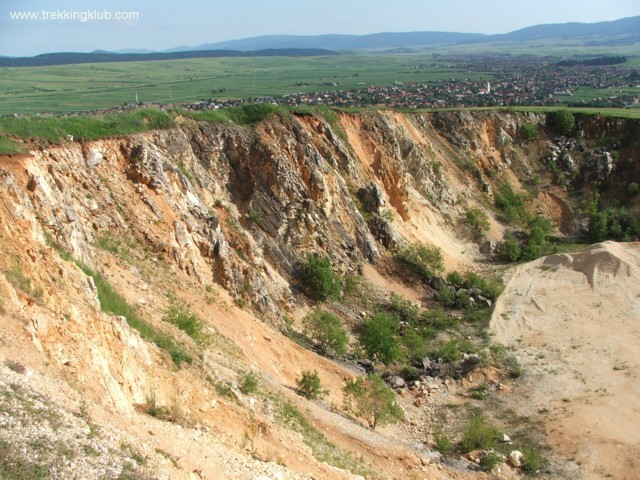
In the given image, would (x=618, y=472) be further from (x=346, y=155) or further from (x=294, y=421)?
(x=346, y=155)

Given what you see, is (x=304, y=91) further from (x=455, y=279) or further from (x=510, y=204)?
(x=455, y=279)

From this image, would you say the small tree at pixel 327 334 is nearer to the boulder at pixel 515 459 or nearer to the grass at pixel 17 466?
the boulder at pixel 515 459

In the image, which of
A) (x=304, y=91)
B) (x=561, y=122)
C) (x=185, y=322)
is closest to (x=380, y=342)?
(x=185, y=322)

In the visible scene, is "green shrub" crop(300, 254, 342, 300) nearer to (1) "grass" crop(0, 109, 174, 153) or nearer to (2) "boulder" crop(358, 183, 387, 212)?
(2) "boulder" crop(358, 183, 387, 212)

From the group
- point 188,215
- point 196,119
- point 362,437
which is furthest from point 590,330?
point 196,119

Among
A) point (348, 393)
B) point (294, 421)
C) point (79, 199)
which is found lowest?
point (348, 393)
